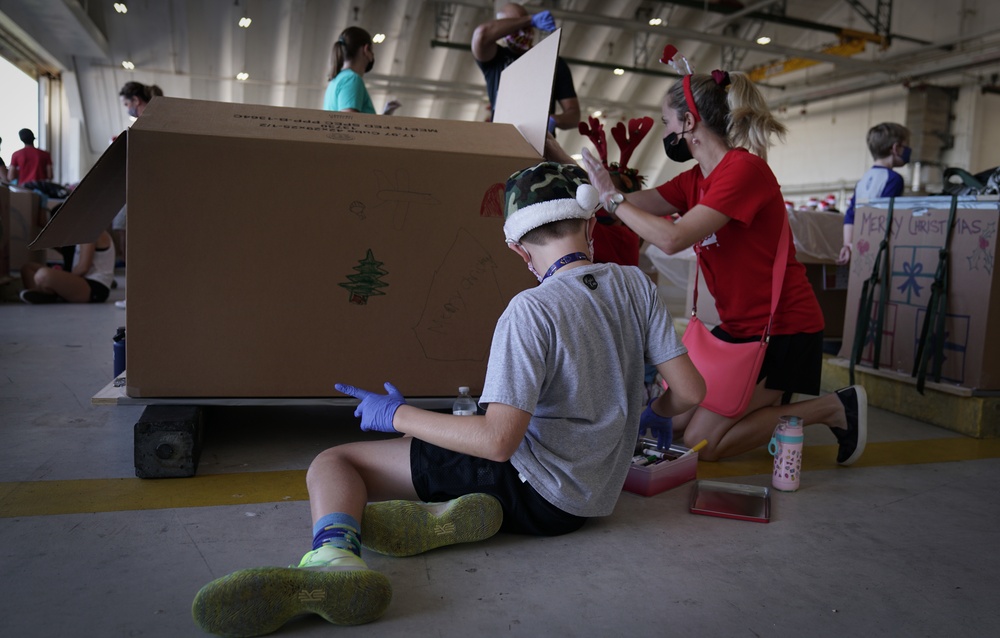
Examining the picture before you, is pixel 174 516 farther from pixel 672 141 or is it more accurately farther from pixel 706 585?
pixel 672 141

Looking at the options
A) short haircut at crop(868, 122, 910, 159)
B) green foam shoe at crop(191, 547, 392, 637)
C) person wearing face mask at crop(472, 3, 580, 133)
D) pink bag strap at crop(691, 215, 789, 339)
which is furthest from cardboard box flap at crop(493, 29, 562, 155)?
short haircut at crop(868, 122, 910, 159)

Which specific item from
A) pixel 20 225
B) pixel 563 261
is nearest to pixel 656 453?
pixel 563 261

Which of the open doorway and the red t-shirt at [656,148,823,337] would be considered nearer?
the red t-shirt at [656,148,823,337]

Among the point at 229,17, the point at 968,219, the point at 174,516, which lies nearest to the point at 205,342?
the point at 174,516

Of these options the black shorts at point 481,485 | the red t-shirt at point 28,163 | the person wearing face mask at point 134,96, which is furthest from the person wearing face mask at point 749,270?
the red t-shirt at point 28,163

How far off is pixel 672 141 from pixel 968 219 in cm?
141

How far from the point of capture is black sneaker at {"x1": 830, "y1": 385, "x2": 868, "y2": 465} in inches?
93.7

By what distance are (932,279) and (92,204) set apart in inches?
126

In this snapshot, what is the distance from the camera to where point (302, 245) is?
7.25 ft

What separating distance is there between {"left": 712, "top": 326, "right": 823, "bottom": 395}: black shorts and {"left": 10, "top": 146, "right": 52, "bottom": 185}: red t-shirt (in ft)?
31.1

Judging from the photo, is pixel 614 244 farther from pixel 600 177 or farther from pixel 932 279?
pixel 932 279

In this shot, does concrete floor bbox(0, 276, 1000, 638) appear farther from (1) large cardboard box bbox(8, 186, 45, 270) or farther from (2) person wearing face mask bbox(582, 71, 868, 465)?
(1) large cardboard box bbox(8, 186, 45, 270)

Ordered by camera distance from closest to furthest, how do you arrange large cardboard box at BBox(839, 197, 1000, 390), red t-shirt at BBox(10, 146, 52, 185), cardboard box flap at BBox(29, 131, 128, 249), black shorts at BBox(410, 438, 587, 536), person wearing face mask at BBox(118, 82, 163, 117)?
black shorts at BBox(410, 438, 587, 536), cardboard box flap at BBox(29, 131, 128, 249), large cardboard box at BBox(839, 197, 1000, 390), person wearing face mask at BBox(118, 82, 163, 117), red t-shirt at BBox(10, 146, 52, 185)

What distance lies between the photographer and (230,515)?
176 cm
